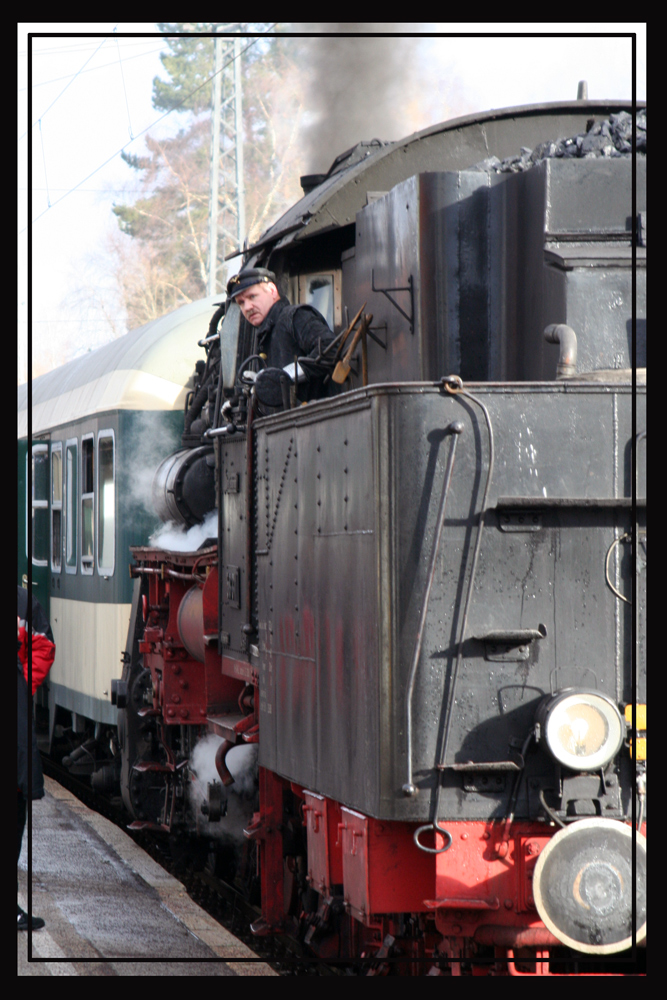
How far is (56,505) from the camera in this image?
38.8ft

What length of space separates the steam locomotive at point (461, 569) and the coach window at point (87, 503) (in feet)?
12.9

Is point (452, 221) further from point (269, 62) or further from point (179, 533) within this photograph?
point (269, 62)

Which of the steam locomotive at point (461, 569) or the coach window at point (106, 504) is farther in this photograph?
the coach window at point (106, 504)

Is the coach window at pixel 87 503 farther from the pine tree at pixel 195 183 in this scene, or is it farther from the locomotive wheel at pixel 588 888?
the pine tree at pixel 195 183

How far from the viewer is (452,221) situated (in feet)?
17.0

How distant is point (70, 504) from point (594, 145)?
722 cm

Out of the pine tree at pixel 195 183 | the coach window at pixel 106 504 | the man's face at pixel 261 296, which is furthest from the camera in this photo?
the pine tree at pixel 195 183

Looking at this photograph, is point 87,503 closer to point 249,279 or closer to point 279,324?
point 249,279

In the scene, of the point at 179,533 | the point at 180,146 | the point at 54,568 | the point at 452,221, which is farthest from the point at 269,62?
the point at 452,221

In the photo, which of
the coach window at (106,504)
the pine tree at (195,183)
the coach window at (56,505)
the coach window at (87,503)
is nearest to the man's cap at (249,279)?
the coach window at (106,504)

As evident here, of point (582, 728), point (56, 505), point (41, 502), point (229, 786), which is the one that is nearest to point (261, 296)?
point (229, 786)

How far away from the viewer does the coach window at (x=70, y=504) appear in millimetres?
10969

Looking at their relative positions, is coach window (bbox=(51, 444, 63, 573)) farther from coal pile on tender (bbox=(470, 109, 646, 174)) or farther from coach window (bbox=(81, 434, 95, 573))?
coal pile on tender (bbox=(470, 109, 646, 174))
